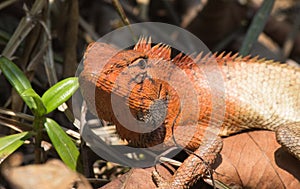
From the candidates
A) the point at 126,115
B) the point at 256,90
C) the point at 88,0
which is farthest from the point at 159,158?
the point at 88,0

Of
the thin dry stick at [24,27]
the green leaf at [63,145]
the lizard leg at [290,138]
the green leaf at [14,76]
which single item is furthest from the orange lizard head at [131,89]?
the thin dry stick at [24,27]

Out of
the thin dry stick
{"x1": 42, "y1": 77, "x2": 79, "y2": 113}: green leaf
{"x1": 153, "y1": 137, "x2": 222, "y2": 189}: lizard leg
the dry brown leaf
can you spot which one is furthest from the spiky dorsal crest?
the thin dry stick

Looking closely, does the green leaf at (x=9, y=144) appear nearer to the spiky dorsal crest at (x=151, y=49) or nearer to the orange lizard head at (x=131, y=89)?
the orange lizard head at (x=131, y=89)

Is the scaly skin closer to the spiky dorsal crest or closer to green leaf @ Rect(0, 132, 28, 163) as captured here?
the spiky dorsal crest

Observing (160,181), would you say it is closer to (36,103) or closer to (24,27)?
(36,103)

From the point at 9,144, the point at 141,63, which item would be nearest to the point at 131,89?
the point at 141,63

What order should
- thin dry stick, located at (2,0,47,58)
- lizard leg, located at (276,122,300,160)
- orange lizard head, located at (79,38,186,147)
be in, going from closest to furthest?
1. orange lizard head, located at (79,38,186,147)
2. lizard leg, located at (276,122,300,160)
3. thin dry stick, located at (2,0,47,58)

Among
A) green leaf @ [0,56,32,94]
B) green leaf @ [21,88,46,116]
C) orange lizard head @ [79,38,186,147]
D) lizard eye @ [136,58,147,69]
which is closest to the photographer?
orange lizard head @ [79,38,186,147]
